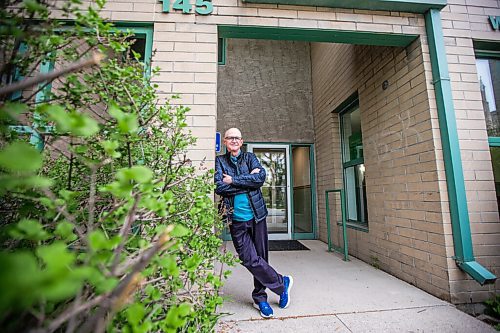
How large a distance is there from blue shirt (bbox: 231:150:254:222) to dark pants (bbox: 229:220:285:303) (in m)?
0.04

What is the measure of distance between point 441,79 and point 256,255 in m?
2.38

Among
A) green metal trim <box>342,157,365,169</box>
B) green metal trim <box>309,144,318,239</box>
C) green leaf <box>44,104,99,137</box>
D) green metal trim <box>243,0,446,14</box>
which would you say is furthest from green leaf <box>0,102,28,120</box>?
green metal trim <box>309,144,318,239</box>

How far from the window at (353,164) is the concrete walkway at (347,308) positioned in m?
1.09

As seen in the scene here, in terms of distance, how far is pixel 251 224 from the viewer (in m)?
1.97

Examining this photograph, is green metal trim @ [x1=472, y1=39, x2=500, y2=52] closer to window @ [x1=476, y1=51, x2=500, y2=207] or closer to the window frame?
window @ [x1=476, y1=51, x2=500, y2=207]

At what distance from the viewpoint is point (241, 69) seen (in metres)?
5.47

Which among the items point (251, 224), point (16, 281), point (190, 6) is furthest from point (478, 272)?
point (190, 6)

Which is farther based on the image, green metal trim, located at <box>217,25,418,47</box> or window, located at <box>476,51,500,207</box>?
window, located at <box>476,51,500,207</box>

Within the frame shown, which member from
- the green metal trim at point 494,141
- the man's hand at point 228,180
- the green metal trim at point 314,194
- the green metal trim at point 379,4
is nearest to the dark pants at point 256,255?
the man's hand at point 228,180

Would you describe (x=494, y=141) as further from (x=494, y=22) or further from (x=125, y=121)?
(x=125, y=121)

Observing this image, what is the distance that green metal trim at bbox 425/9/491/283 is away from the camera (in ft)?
6.58

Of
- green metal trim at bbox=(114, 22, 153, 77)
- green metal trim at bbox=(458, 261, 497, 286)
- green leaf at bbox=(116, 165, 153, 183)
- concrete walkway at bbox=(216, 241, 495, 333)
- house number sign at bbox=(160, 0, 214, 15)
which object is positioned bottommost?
concrete walkway at bbox=(216, 241, 495, 333)

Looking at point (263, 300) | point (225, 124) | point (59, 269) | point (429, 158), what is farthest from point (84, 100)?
point (225, 124)

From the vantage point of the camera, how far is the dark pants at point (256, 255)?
1.86 metres
